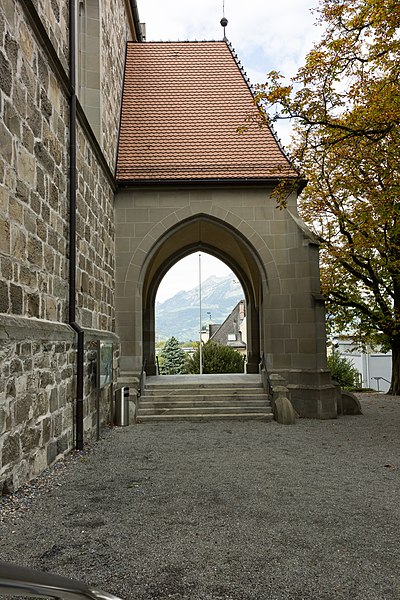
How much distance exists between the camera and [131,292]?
11.2 meters

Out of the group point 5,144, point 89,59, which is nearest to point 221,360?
point 89,59

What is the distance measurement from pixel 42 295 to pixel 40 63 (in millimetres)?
2603

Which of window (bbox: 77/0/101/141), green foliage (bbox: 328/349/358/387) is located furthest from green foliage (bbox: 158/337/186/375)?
window (bbox: 77/0/101/141)

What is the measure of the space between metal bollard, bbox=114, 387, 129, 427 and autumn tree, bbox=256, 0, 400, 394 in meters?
4.81

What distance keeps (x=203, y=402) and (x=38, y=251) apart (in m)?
5.98

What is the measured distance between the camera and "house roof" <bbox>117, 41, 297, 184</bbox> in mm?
11555

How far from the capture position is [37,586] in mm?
1074

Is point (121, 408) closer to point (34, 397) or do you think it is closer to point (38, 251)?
point (34, 397)

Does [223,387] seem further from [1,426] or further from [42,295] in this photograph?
[1,426]

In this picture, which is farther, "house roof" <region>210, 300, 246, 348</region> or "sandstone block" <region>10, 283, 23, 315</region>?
"house roof" <region>210, 300, 246, 348</region>

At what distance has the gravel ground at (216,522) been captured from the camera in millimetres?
3004

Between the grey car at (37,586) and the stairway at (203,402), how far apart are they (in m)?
8.92

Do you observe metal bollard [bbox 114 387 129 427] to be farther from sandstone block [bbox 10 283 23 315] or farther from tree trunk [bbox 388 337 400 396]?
tree trunk [bbox 388 337 400 396]

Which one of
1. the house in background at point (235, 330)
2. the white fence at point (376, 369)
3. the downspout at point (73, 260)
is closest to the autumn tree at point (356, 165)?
the downspout at point (73, 260)
